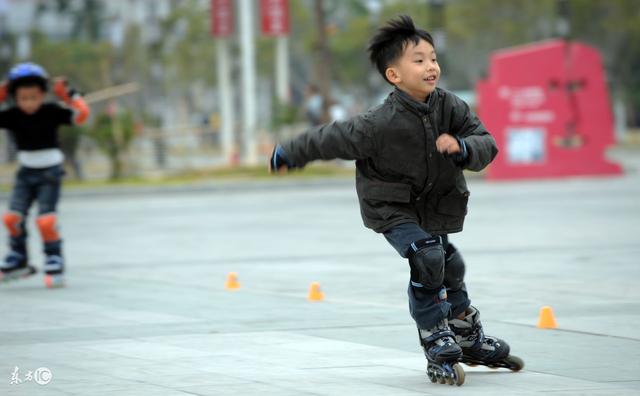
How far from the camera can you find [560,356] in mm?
6395

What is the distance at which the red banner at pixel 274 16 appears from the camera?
30.3 m

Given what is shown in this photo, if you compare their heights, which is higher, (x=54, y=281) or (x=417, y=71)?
(x=417, y=71)

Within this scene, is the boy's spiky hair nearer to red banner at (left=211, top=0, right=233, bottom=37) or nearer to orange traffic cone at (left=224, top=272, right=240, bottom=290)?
orange traffic cone at (left=224, top=272, right=240, bottom=290)

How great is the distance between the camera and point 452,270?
6.05 m

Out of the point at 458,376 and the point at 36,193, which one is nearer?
the point at 458,376

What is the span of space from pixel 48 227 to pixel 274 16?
68.3 feet

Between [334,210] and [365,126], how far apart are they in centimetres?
1196

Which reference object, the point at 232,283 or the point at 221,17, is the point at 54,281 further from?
the point at 221,17

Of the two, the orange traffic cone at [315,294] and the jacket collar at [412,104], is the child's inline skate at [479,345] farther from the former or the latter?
the orange traffic cone at [315,294]

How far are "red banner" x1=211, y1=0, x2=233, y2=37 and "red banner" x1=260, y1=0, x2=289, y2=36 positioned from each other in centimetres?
114

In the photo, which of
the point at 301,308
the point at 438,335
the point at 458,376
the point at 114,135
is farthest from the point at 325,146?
the point at 114,135

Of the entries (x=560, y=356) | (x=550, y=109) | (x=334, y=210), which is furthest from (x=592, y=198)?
(x=560, y=356)

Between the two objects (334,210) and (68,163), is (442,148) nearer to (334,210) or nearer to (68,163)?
(334,210)

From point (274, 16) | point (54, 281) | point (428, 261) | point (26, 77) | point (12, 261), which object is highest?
point (274, 16)
